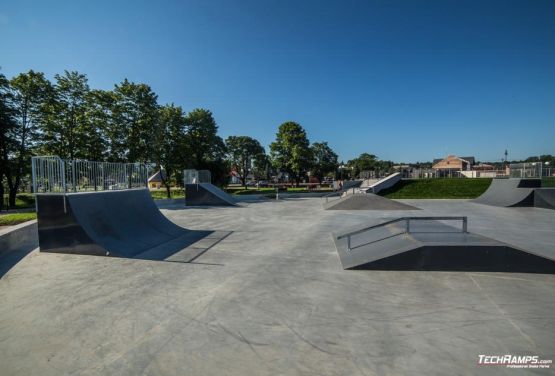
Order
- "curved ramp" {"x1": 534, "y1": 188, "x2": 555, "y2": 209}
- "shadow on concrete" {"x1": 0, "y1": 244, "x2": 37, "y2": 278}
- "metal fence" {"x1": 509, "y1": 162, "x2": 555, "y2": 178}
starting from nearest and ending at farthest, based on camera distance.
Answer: "shadow on concrete" {"x1": 0, "y1": 244, "x2": 37, "y2": 278} < "curved ramp" {"x1": 534, "y1": 188, "x2": 555, "y2": 209} < "metal fence" {"x1": 509, "y1": 162, "x2": 555, "y2": 178}

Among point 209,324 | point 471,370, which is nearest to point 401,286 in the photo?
point 471,370

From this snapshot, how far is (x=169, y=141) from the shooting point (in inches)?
1108

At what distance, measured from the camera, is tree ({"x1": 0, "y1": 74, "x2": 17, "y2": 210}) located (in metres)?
19.0

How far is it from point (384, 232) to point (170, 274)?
6.10 metres

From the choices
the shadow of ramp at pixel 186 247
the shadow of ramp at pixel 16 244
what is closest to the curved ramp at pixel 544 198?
the shadow of ramp at pixel 186 247

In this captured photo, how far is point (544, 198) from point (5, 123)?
3824cm

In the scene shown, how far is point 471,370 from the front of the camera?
2.70 metres

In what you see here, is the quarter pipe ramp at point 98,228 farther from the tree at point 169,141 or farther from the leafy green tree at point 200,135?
the leafy green tree at point 200,135

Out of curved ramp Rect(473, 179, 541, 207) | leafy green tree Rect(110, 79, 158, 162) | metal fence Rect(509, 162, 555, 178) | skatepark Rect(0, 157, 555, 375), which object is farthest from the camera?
leafy green tree Rect(110, 79, 158, 162)

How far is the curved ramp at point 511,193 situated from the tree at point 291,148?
23.2m

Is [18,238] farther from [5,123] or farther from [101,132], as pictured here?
[101,132]

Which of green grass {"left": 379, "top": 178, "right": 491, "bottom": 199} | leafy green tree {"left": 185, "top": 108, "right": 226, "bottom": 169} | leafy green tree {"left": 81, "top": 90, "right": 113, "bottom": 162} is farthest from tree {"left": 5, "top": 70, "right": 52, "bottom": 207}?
green grass {"left": 379, "top": 178, "right": 491, "bottom": 199}

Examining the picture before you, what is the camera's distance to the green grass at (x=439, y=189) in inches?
1003

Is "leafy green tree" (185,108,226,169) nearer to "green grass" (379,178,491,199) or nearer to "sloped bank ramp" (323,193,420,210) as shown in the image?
"sloped bank ramp" (323,193,420,210)
